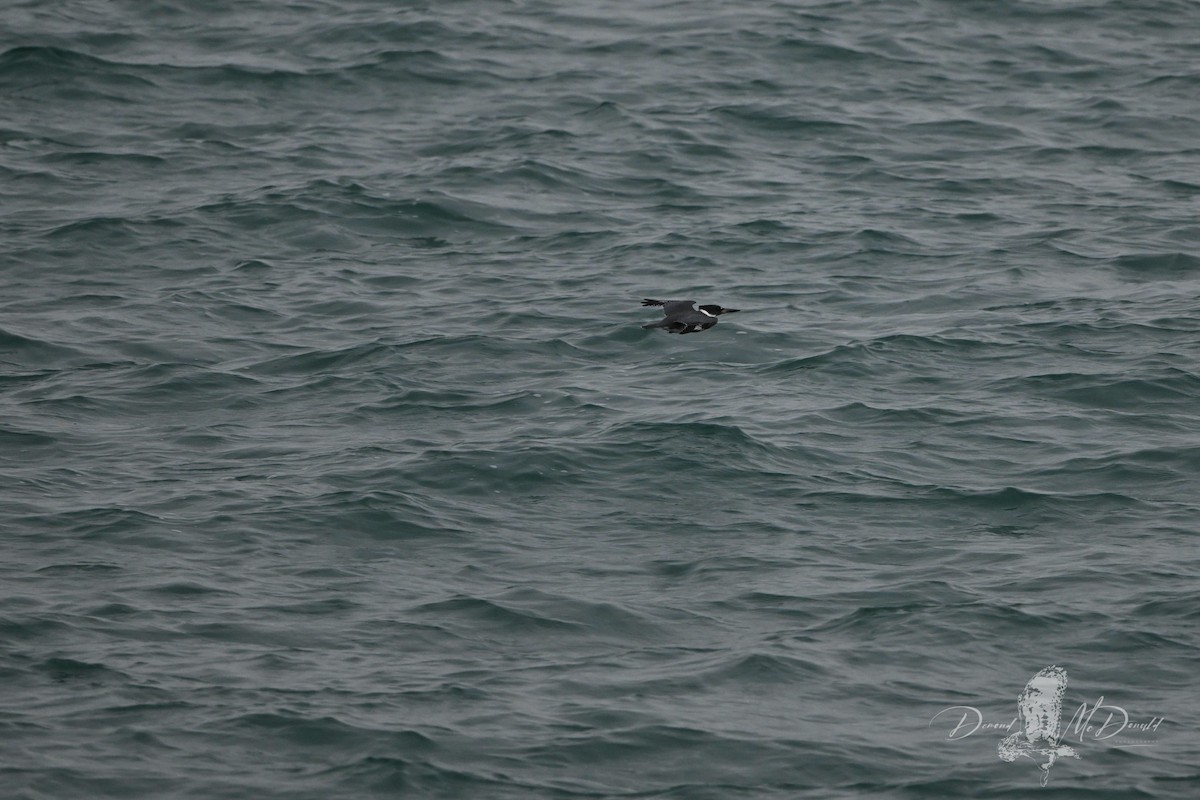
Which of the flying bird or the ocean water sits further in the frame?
the flying bird

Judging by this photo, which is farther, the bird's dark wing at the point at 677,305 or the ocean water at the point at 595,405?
the bird's dark wing at the point at 677,305

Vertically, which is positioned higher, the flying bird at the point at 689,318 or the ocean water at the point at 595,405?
the flying bird at the point at 689,318

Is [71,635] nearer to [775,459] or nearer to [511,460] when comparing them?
[511,460]

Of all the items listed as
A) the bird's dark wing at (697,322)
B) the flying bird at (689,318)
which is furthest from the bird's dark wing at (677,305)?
the bird's dark wing at (697,322)

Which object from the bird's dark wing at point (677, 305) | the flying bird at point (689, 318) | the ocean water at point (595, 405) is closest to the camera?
the ocean water at point (595, 405)

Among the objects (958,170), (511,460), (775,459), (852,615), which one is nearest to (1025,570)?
(852,615)

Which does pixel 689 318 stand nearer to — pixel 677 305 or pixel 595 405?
pixel 677 305

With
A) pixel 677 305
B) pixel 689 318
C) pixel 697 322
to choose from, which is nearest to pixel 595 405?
pixel 677 305

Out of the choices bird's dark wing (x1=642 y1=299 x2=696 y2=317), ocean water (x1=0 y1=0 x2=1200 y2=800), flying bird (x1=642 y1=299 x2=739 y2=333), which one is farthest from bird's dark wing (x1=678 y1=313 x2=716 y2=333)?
ocean water (x1=0 y1=0 x2=1200 y2=800)

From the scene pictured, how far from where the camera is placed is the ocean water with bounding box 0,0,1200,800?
43.0 feet

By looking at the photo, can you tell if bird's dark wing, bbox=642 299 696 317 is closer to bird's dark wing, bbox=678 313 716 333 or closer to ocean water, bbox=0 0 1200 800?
bird's dark wing, bbox=678 313 716 333

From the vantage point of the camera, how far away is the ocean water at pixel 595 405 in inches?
516

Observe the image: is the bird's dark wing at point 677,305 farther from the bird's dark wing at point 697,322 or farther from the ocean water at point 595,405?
the ocean water at point 595,405

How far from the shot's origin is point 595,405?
734 inches
